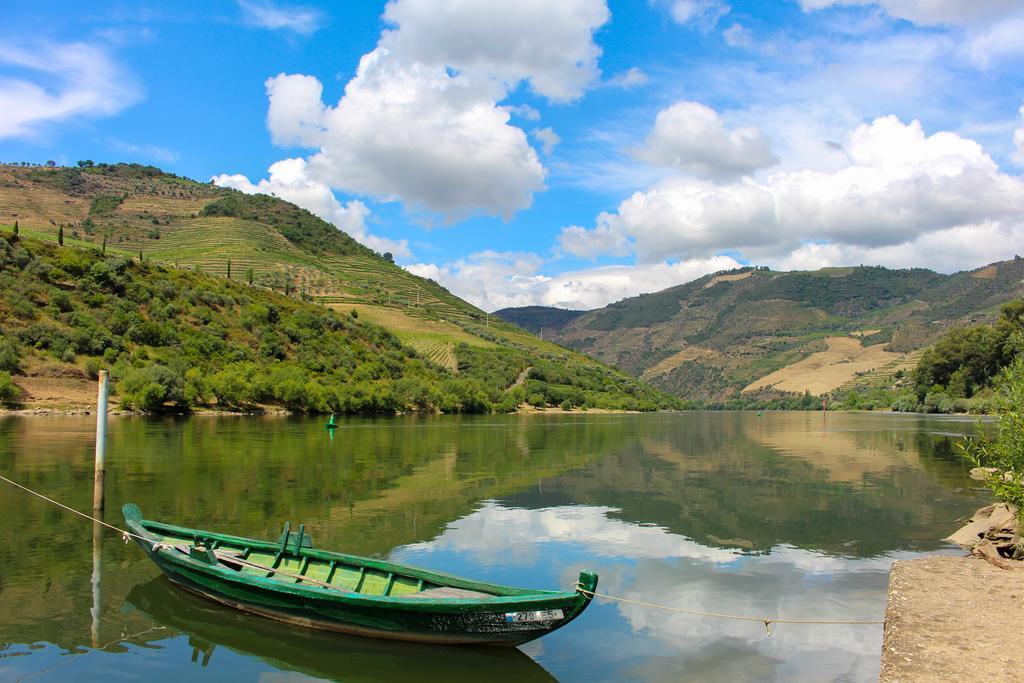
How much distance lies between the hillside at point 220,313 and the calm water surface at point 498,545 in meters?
34.7

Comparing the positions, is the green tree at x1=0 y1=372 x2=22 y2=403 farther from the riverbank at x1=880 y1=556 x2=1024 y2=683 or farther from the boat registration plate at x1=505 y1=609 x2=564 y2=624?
the riverbank at x1=880 y1=556 x2=1024 y2=683

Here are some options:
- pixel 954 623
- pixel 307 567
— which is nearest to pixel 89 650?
pixel 307 567

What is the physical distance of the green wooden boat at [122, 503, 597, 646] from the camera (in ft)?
37.5

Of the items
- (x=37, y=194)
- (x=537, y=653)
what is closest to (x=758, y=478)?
(x=537, y=653)

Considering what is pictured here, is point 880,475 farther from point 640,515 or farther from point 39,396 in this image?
point 39,396

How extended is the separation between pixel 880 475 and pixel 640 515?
1978 centimetres

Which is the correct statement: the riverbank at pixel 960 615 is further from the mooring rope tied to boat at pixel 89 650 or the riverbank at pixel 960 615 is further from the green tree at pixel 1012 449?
the mooring rope tied to boat at pixel 89 650

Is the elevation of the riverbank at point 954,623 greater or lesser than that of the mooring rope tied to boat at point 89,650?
greater

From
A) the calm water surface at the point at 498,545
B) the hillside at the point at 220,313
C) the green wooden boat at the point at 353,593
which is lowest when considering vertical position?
the calm water surface at the point at 498,545

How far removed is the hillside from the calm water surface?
3475cm

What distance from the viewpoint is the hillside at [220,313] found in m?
78.9

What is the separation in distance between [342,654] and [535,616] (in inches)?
141

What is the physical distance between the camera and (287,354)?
343 feet

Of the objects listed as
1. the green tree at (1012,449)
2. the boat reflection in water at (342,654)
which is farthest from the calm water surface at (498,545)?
the green tree at (1012,449)
